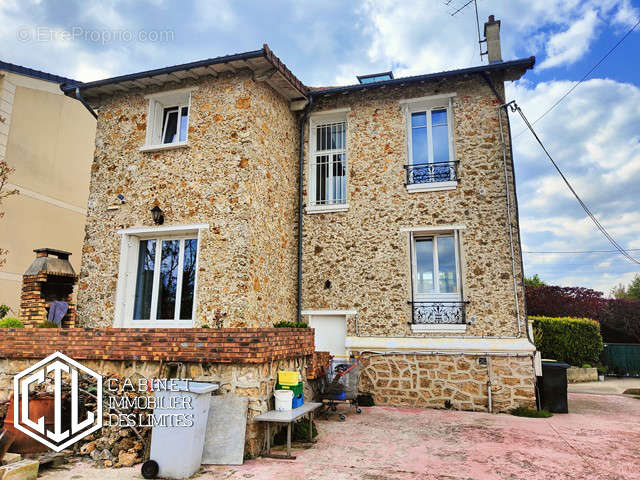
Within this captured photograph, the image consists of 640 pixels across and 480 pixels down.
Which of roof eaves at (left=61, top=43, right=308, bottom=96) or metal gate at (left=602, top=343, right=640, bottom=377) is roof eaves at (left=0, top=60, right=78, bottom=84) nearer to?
roof eaves at (left=61, top=43, right=308, bottom=96)

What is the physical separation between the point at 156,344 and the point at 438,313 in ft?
18.3

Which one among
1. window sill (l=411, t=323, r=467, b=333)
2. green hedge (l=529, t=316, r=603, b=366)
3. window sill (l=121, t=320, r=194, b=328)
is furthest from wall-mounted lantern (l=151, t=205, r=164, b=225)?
green hedge (l=529, t=316, r=603, b=366)

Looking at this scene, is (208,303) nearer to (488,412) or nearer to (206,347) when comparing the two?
(206,347)

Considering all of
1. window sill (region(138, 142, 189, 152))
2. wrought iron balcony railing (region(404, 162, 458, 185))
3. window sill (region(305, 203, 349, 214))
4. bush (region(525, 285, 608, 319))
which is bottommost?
bush (region(525, 285, 608, 319))

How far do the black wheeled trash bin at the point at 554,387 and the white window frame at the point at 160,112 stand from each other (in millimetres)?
8333

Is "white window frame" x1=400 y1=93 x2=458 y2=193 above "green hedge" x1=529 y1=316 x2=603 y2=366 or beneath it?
above

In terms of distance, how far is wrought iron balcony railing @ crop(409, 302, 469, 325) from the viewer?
8.34 m

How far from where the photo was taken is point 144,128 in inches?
341

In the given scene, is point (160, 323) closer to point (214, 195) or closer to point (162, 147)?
point (214, 195)

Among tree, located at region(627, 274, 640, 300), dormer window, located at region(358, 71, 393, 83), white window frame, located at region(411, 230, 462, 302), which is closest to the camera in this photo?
white window frame, located at region(411, 230, 462, 302)

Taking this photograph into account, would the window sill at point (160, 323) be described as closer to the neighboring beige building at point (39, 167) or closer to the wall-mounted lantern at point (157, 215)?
the wall-mounted lantern at point (157, 215)

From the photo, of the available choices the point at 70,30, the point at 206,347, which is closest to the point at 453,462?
the point at 206,347

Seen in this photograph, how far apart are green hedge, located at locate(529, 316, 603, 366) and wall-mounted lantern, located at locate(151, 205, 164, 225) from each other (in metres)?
12.3

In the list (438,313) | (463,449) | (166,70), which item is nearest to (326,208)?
(438,313)
